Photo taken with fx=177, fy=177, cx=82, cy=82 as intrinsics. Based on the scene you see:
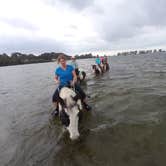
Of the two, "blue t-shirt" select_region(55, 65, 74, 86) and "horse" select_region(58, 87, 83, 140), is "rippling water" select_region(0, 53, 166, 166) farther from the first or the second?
"blue t-shirt" select_region(55, 65, 74, 86)

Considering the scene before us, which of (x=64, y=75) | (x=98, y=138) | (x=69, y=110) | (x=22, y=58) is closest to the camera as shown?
(x=69, y=110)

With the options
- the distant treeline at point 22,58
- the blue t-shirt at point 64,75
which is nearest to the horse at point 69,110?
the blue t-shirt at point 64,75

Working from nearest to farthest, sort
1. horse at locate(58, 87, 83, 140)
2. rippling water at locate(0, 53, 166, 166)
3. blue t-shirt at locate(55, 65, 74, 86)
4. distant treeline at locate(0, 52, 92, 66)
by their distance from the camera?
rippling water at locate(0, 53, 166, 166) → horse at locate(58, 87, 83, 140) → blue t-shirt at locate(55, 65, 74, 86) → distant treeline at locate(0, 52, 92, 66)

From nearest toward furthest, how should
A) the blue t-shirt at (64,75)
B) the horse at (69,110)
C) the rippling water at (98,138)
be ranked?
the rippling water at (98,138), the horse at (69,110), the blue t-shirt at (64,75)

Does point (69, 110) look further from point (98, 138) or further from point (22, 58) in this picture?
point (22, 58)

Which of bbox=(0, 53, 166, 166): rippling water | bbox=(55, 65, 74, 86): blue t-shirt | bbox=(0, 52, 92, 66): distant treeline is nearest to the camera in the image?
bbox=(0, 53, 166, 166): rippling water

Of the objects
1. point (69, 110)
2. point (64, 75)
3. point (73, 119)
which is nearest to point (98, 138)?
point (73, 119)

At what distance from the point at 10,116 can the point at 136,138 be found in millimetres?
7007

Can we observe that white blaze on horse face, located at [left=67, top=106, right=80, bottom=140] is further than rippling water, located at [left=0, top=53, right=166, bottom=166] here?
Yes

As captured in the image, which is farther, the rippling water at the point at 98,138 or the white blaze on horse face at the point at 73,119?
the white blaze on horse face at the point at 73,119

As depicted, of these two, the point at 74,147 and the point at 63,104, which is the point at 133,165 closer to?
the point at 74,147

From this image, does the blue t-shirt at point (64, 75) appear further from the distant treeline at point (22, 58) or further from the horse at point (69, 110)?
the distant treeline at point (22, 58)

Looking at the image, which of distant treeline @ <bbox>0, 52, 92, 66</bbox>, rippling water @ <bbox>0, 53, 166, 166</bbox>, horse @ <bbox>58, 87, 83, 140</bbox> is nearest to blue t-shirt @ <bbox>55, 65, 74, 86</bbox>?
horse @ <bbox>58, 87, 83, 140</bbox>

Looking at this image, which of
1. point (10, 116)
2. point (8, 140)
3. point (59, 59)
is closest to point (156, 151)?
point (59, 59)
